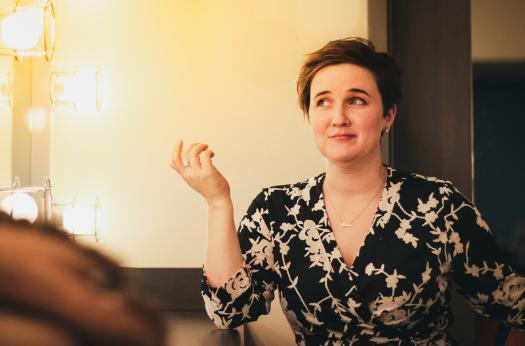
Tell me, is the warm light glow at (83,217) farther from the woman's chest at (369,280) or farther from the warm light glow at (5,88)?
the woman's chest at (369,280)

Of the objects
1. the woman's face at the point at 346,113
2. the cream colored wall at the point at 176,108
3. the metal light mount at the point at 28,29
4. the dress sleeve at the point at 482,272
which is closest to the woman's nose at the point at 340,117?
the woman's face at the point at 346,113

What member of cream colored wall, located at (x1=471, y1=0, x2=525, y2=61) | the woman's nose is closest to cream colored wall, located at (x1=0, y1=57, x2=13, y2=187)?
the woman's nose

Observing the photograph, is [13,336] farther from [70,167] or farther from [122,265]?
[70,167]

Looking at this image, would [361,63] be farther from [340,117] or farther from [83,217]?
[83,217]

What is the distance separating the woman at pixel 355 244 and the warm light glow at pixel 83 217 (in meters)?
0.79

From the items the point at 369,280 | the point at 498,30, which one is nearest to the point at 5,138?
the point at 369,280

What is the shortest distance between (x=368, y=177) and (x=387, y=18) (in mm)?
764

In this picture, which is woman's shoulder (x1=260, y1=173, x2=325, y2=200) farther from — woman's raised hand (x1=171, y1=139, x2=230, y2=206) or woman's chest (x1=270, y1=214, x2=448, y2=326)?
woman's raised hand (x1=171, y1=139, x2=230, y2=206)

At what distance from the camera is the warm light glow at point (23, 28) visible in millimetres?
1996

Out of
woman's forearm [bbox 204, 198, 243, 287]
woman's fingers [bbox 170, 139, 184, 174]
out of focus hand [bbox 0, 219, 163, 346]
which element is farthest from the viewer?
woman's forearm [bbox 204, 198, 243, 287]

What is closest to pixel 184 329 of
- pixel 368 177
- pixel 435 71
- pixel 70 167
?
pixel 368 177

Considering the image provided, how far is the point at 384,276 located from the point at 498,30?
1259 mm

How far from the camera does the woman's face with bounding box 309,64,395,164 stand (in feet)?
4.59

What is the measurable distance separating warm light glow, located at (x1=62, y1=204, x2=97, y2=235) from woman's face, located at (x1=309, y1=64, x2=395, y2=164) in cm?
97
